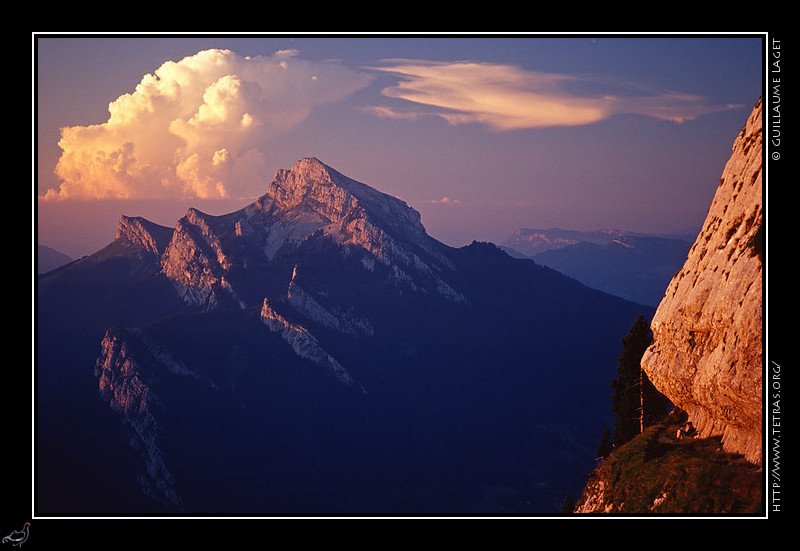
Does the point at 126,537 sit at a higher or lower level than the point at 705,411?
lower

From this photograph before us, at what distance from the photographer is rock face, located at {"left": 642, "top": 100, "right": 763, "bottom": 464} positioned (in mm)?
38688

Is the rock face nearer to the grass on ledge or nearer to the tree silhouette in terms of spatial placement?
the grass on ledge

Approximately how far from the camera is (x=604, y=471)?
5175 centimetres

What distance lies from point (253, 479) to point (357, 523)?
171011 millimetres

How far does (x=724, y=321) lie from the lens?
1591 inches

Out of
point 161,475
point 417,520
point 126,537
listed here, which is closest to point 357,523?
point 417,520

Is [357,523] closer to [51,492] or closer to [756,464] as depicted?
[756,464]

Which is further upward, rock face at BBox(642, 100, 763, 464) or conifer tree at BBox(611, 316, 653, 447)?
rock face at BBox(642, 100, 763, 464)

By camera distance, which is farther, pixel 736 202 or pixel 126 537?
pixel 736 202
